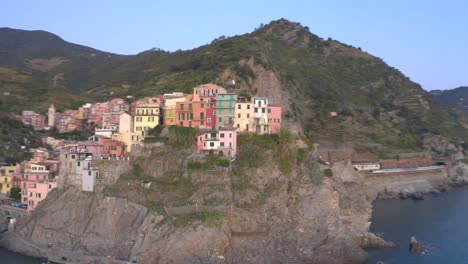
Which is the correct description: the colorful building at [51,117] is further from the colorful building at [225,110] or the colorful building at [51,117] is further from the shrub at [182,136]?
the colorful building at [225,110]

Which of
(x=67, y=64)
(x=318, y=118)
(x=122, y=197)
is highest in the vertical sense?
(x=67, y=64)

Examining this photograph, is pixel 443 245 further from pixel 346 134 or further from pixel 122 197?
pixel 346 134

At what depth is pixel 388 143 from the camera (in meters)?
86.5

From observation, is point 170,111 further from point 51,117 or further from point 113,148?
point 51,117

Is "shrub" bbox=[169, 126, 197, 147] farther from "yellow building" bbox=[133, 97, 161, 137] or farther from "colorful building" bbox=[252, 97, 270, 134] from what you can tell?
"colorful building" bbox=[252, 97, 270, 134]

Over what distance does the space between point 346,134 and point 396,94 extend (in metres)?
29.2

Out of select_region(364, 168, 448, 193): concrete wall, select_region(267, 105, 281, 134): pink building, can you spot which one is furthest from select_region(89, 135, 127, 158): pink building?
select_region(364, 168, 448, 193): concrete wall

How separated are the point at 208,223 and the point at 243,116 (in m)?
11.3

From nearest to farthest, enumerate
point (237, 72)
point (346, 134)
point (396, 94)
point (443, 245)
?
point (443, 245)
point (237, 72)
point (346, 134)
point (396, 94)

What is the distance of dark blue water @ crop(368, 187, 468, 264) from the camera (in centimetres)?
4316

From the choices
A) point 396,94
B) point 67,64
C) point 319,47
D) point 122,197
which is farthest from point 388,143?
point 67,64

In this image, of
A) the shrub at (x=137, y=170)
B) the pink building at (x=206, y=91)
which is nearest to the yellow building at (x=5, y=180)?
the shrub at (x=137, y=170)

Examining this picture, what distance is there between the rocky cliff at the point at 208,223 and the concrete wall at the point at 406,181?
99.3 feet

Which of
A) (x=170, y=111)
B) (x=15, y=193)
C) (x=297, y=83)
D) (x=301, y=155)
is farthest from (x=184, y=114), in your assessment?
(x=297, y=83)
